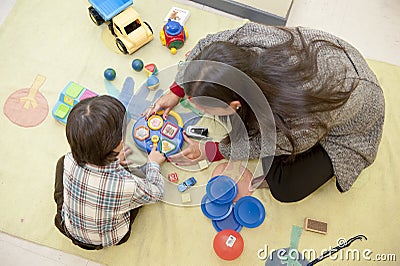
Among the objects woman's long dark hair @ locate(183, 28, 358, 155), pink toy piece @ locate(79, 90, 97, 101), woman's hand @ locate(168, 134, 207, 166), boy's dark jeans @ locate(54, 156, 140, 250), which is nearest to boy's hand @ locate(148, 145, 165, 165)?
woman's hand @ locate(168, 134, 207, 166)

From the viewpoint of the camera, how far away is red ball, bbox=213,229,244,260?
999 mm

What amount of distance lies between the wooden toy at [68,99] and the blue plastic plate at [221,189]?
0.41 metres

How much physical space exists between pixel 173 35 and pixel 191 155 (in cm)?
35

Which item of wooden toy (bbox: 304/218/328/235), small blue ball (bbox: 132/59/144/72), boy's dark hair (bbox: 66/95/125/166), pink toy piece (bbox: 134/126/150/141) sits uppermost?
boy's dark hair (bbox: 66/95/125/166)

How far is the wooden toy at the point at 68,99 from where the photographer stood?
114cm

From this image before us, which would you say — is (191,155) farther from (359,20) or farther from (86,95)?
(359,20)

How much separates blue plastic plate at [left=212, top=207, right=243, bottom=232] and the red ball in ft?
0.10

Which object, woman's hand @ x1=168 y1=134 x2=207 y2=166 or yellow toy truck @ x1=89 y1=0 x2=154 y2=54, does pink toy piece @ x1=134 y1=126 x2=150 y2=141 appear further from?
yellow toy truck @ x1=89 y1=0 x2=154 y2=54

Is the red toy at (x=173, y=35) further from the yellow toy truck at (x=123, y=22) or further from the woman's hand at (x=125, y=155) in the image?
the woman's hand at (x=125, y=155)

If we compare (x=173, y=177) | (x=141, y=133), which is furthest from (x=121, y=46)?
(x=173, y=177)

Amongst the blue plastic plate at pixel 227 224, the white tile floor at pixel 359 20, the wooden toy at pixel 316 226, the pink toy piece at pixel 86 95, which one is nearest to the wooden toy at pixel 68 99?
the pink toy piece at pixel 86 95

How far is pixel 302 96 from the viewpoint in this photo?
722 millimetres

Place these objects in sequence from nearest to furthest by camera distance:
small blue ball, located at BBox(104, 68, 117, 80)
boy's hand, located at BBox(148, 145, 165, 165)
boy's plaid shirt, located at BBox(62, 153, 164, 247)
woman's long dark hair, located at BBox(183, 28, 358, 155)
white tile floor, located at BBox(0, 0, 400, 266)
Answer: woman's long dark hair, located at BBox(183, 28, 358, 155) → boy's plaid shirt, located at BBox(62, 153, 164, 247) → boy's hand, located at BBox(148, 145, 165, 165) → small blue ball, located at BBox(104, 68, 117, 80) → white tile floor, located at BBox(0, 0, 400, 266)

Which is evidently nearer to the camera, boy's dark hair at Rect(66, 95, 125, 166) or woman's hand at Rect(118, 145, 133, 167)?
boy's dark hair at Rect(66, 95, 125, 166)
